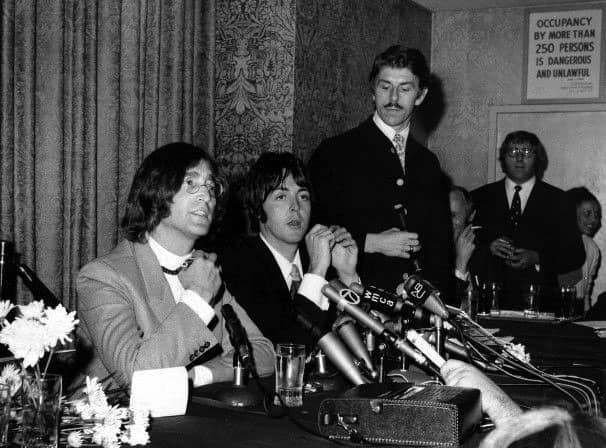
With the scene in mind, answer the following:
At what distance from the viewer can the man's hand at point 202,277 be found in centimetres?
214

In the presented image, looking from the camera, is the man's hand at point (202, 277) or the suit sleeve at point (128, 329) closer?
the suit sleeve at point (128, 329)

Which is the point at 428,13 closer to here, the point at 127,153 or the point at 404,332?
the point at 127,153

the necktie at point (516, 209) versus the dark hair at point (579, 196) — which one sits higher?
the dark hair at point (579, 196)

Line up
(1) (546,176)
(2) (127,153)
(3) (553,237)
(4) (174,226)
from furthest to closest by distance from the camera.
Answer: (1) (546,176)
(3) (553,237)
(2) (127,153)
(4) (174,226)

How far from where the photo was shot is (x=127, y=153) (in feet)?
10.5

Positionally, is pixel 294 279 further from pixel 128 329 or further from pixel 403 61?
pixel 403 61

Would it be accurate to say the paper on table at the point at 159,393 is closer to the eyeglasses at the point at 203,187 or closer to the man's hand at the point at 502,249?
the eyeglasses at the point at 203,187

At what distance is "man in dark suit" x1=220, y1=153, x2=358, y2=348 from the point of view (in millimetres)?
2508

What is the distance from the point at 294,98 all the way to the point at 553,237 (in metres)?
2.15

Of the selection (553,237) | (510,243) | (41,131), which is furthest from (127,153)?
(553,237)

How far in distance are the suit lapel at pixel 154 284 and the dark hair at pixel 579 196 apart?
13.4 feet

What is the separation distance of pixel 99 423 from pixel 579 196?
495cm

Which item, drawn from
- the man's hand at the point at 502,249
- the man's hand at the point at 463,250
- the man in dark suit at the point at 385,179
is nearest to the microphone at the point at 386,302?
the man in dark suit at the point at 385,179

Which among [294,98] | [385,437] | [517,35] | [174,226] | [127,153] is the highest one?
[517,35]
